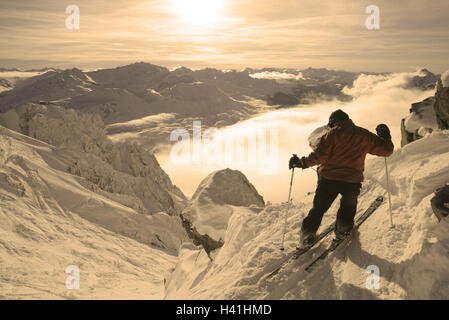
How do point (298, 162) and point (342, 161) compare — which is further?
point (298, 162)

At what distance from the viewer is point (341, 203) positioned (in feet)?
18.5

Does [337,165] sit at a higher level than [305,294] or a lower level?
higher

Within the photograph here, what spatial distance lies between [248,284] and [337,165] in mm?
2712

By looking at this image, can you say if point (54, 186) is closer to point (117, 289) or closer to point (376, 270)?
point (117, 289)

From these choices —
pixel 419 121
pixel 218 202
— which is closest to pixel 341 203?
pixel 218 202

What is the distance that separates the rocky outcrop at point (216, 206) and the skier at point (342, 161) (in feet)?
17.4

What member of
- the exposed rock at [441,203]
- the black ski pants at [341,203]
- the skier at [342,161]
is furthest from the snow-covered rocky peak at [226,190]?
the exposed rock at [441,203]

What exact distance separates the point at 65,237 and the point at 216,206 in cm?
1881

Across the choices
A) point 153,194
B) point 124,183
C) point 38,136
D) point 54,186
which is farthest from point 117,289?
point 38,136

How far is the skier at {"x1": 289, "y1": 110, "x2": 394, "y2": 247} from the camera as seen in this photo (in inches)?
210

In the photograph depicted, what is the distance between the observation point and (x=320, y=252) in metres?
5.88

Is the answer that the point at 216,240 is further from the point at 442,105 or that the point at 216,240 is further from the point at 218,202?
the point at 442,105

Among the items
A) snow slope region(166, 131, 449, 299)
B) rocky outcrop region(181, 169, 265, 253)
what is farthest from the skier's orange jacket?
rocky outcrop region(181, 169, 265, 253)
